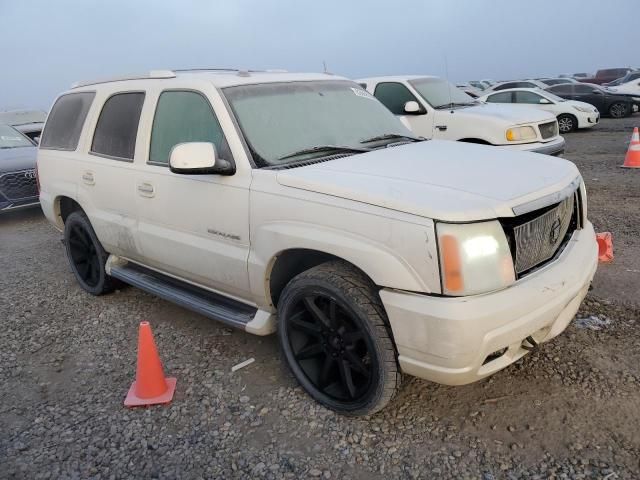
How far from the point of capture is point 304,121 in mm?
Result: 3574

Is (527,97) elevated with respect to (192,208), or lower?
lower

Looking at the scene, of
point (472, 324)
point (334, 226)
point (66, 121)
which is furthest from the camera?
point (66, 121)

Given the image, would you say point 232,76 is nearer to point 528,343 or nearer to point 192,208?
point 192,208

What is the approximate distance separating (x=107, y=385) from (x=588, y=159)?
9958 millimetres

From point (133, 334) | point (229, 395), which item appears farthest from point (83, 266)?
point (229, 395)

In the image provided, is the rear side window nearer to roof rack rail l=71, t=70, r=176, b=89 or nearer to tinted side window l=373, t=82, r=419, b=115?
roof rack rail l=71, t=70, r=176, b=89

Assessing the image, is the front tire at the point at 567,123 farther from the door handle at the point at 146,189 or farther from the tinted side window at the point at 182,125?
the door handle at the point at 146,189

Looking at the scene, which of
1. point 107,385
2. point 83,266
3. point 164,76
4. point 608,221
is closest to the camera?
point 107,385

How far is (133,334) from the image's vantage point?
4199 millimetres

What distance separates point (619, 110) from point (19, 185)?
17888 mm

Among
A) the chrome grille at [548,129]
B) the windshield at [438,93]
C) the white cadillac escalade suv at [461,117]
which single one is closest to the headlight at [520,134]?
the white cadillac escalade suv at [461,117]

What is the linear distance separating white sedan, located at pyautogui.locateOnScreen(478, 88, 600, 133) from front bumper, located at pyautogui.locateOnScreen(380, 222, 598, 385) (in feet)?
45.4

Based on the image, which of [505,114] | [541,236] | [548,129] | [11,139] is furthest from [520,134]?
[11,139]

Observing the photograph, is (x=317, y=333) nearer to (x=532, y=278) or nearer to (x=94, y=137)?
(x=532, y=278)
